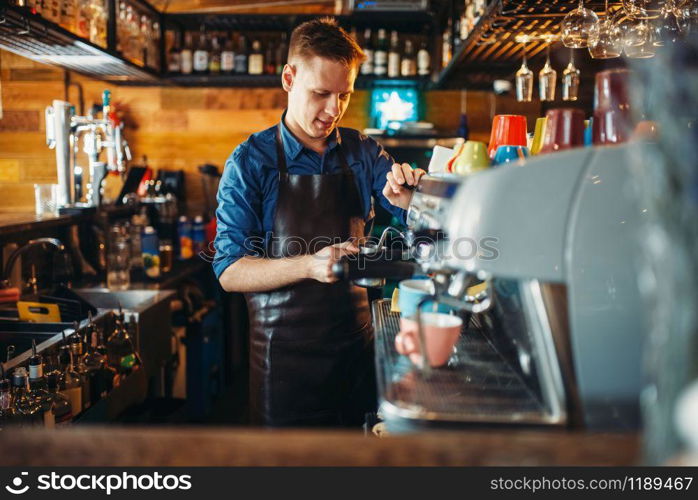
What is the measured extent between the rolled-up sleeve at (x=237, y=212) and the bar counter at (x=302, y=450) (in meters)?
1.15

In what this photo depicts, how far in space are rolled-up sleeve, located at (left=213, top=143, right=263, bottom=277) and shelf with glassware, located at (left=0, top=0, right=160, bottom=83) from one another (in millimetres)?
1207

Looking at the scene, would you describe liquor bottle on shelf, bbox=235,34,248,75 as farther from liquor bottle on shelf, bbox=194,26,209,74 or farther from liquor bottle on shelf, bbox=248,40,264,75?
liquor bottle on shelf, bbox=194,26,209,74

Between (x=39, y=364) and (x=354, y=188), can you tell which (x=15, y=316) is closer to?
(x=39, y=364)

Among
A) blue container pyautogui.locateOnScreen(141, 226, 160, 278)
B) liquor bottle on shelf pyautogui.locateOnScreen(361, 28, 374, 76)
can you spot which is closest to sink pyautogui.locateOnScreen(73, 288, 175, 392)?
blue container pyautogui.locateOnScreen(141, 226, 160, 278)

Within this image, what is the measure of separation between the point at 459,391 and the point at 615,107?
538mm

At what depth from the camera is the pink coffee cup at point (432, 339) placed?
3.63ft

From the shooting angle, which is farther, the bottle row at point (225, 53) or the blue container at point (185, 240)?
the bottle row at point (225, 53)

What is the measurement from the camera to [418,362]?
1.13 m

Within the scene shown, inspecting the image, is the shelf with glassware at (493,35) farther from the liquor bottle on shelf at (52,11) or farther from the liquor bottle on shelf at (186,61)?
the liquor bottle on shelf at (52,11)

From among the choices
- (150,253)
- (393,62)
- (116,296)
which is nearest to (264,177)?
(116,296)

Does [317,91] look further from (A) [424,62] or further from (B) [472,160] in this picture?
(A) [424,62]

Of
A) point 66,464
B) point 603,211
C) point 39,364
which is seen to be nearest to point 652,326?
point 603,211

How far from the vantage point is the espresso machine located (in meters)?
0.87
